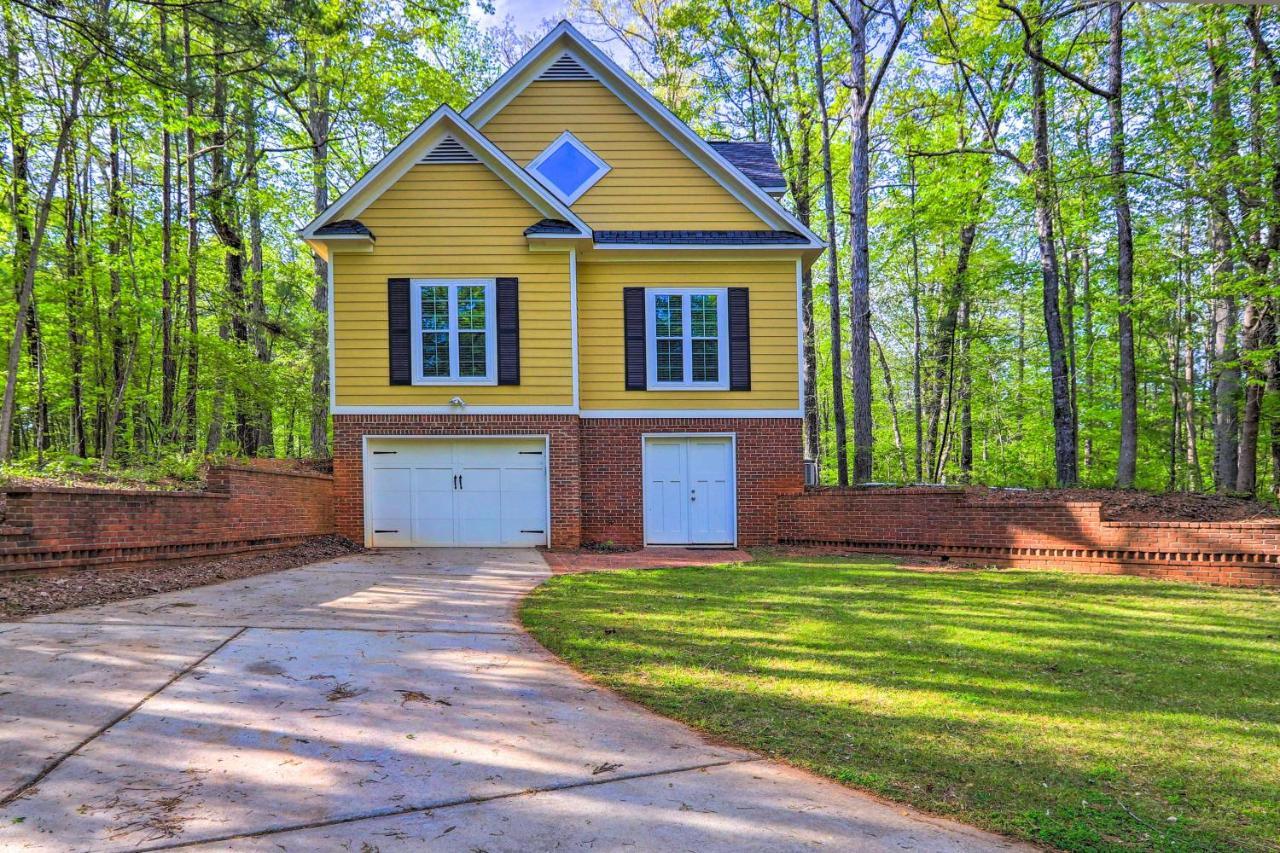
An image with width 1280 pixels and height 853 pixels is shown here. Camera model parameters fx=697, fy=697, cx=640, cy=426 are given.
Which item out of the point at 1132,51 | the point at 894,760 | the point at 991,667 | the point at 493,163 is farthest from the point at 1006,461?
the point at 894,760

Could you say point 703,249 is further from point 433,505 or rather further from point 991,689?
point 991,689

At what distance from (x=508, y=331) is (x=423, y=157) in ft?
10.5

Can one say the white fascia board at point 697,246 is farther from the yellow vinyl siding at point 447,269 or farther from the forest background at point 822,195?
the forest background at point 822,195

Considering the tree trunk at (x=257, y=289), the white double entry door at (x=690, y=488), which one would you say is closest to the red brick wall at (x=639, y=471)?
the white double entry door at (x=690, y=488)

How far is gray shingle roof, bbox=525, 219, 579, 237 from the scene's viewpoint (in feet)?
37.5

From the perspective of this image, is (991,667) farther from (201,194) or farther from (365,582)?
(201,194)

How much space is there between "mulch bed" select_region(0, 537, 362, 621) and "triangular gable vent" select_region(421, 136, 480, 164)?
22.0 feet

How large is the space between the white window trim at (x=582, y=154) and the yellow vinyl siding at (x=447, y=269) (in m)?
1.58

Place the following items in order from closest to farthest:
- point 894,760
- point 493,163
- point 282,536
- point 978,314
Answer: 1. point 894,760
2. point 282,536
3. point 493,163
4. point 978,314

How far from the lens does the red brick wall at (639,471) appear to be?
40.4 feet

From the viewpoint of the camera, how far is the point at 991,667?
463cm

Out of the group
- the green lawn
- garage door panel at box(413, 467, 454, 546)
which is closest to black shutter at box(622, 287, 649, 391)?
garage door panel at box(413, 467, 454, 546)

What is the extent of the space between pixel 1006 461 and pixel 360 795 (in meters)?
24.9

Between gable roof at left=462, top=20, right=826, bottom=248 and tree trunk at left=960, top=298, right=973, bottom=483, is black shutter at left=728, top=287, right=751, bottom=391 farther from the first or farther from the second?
tree trunk at left=960, top=298, right=973, bottom=483
